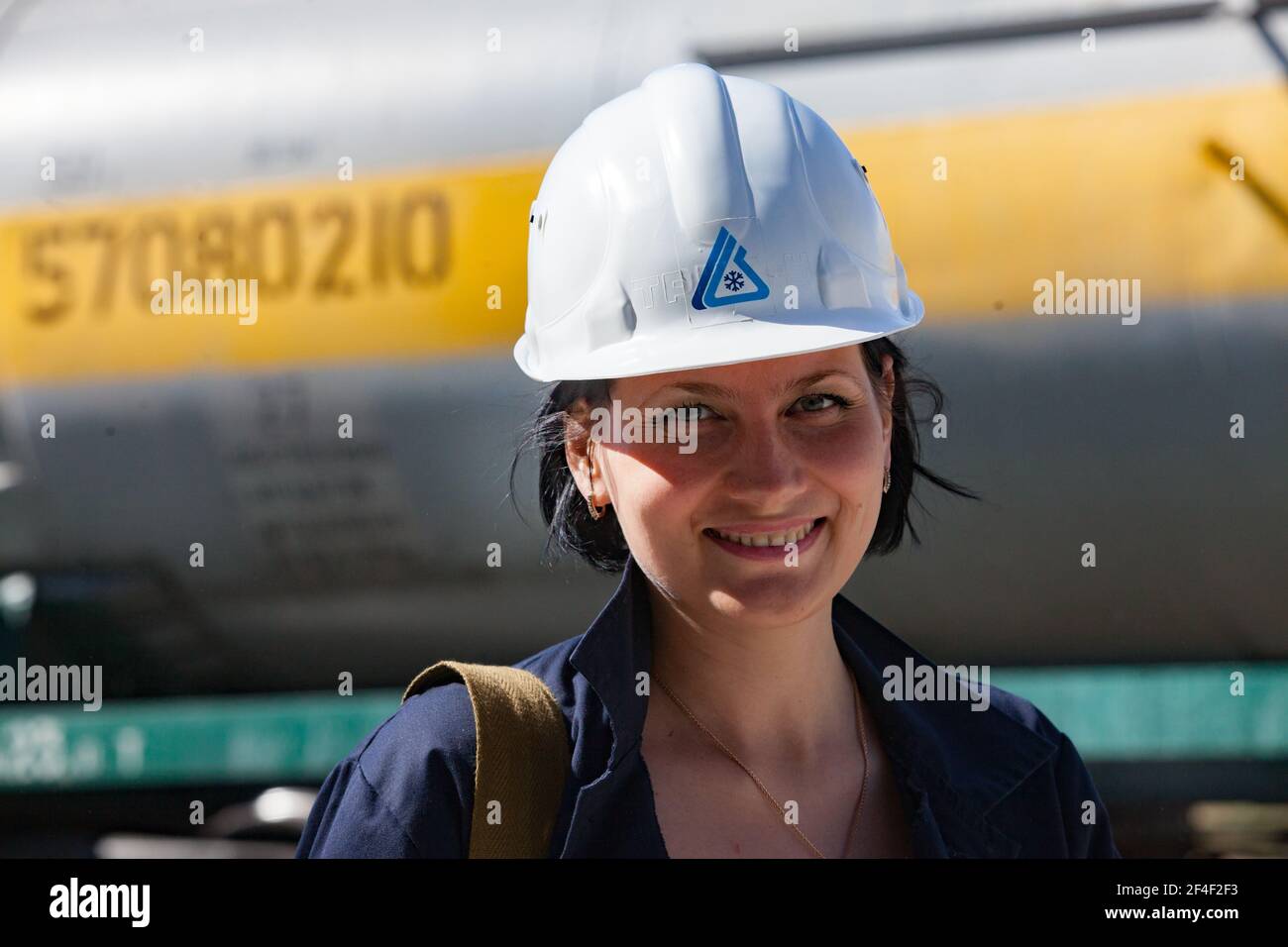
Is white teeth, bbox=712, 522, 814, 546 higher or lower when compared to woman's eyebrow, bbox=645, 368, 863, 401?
lower

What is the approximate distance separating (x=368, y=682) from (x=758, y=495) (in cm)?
151

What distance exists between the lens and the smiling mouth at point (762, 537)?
1.34 meters

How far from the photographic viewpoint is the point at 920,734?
1488mm

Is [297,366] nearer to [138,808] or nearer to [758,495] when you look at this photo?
[138,808]

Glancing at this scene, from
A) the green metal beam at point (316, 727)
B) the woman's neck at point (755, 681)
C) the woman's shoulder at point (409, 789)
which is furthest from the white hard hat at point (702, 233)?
the green metal beam at point (316, 727)

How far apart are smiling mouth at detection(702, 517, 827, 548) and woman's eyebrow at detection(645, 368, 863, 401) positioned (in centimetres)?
14

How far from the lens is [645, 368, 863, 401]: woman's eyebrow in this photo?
1355 millimetres

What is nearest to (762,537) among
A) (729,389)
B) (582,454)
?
(729,389)

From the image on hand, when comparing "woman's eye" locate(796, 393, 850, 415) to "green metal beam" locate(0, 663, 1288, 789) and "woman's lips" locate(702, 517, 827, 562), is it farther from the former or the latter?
"green metal beam" locate(0, 663, 1288, 789)

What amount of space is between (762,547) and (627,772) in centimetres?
27

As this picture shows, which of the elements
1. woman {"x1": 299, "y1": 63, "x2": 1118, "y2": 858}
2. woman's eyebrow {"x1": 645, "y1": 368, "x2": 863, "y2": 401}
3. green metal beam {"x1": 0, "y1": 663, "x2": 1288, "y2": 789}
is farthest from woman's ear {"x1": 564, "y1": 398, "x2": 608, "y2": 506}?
green metal beam {"x1": 0, "y1": 663, "x2": 1288, "y2": 789}

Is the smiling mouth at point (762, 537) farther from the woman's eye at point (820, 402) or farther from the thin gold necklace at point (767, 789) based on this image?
the thin gold necklace at point (767, 789)

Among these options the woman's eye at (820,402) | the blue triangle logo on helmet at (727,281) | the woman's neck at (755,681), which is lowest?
the woman's neck at (755,681)

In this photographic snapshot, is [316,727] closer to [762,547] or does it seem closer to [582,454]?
[582,454]
